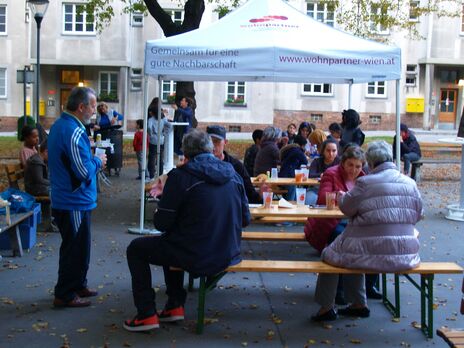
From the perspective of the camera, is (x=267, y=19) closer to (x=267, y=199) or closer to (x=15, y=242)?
(x=267, y=199)

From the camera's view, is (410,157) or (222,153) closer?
(222,153)

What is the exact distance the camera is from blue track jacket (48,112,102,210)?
6137 mm

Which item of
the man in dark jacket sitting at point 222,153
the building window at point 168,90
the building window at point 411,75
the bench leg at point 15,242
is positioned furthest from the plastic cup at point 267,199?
the building window at point 411,75

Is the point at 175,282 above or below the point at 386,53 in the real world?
below

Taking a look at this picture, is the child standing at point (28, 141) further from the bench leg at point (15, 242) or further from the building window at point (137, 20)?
the building window at point (137, 20)

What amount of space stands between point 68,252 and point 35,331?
0.77 m

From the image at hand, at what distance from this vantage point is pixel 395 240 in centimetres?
573

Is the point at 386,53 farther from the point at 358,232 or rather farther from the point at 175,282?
the point at 175,282

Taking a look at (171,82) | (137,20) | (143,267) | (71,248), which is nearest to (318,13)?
(171,82)

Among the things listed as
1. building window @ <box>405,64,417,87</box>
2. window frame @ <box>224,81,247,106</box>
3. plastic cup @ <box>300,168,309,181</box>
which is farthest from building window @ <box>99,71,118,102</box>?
plastic cup @ <box>300,168,309,181</box>

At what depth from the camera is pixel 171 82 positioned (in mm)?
35594

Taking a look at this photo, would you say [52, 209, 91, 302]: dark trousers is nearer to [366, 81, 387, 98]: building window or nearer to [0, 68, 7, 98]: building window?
[366, 81, 387, 98]: building window

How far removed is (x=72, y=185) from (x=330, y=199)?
8.17 feet

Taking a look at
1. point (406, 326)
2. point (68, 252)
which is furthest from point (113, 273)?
point (406, 326)
